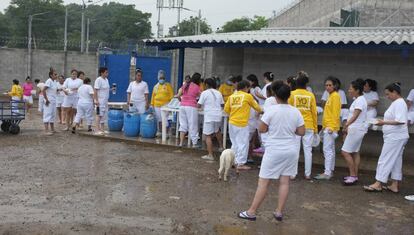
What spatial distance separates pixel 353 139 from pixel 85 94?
6754 millimetres

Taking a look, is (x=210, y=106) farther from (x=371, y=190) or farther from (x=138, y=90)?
(x=371, y=190)

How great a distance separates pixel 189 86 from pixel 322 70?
10.3 ft

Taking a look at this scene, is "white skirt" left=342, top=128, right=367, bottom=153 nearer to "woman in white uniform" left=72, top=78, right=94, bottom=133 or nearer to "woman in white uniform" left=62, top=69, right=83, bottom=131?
"woman in white uniform" left=72, top=78, right=94, bottom=133

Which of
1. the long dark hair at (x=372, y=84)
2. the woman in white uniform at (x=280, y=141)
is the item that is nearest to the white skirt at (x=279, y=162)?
the woman in white uniform at (x=280, y=141)

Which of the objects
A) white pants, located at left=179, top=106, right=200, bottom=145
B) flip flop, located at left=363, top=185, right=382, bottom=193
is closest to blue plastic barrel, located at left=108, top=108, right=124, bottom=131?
white pants, located at left=179, top=106, right=200, bottom=145

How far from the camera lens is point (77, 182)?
7824 millimetres

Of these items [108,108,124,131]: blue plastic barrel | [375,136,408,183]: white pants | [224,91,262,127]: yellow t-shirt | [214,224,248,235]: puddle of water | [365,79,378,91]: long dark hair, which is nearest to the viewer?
[214,224,248,235]: puddle of water

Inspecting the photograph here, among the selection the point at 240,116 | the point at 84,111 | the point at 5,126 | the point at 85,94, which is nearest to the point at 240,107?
the point at 240,116

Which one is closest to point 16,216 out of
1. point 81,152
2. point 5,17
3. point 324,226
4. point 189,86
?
point 324,226

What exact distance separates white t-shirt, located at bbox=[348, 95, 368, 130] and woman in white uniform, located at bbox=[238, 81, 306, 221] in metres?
2.30

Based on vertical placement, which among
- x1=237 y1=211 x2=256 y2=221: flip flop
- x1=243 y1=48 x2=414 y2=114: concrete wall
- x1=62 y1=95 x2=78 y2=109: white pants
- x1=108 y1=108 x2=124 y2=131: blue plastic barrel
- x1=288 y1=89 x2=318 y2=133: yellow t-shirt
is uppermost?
x1=243 y1=48 x2=414 y2=114: concrete wall

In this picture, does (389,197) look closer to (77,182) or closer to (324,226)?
(324,226)

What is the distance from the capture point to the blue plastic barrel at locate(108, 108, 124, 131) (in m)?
13.0

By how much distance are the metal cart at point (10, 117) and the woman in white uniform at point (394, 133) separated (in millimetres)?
8768
